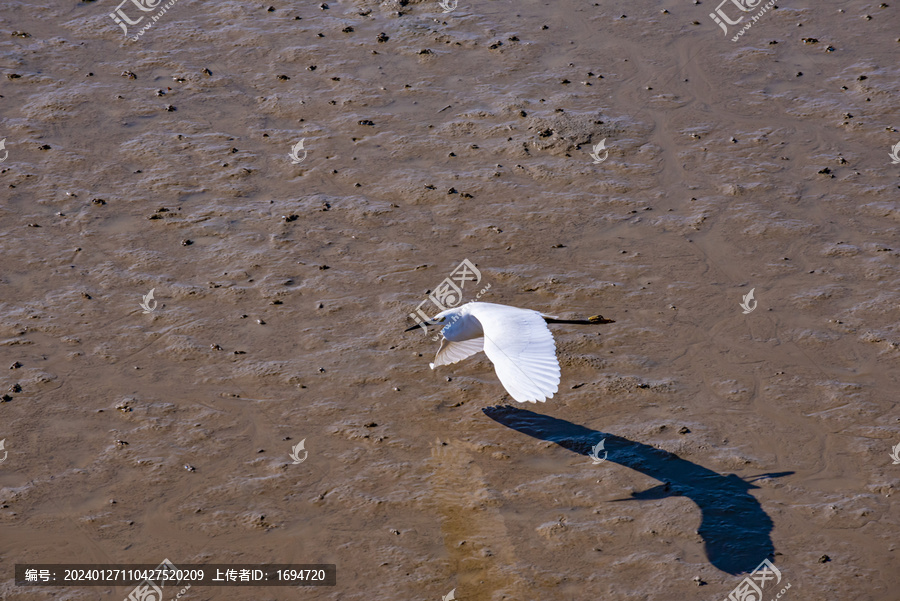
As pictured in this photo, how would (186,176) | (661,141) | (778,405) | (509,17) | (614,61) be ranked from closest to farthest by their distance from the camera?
(778,405), (186,176), (661,141), (614,61), (509,17)

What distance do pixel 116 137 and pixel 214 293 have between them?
2910mm

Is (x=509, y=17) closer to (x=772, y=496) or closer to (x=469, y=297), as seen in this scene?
(x=469, y=297)

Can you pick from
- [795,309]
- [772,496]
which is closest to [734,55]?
[795,309]

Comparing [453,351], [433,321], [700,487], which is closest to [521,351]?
[453,351]

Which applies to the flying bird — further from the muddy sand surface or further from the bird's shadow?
the bird's shadow

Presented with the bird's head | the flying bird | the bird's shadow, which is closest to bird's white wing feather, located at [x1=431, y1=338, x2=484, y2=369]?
the flying bird

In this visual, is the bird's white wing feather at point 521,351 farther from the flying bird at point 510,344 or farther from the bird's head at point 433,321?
the bird's head at point 433,321

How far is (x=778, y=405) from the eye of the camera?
6.54 m

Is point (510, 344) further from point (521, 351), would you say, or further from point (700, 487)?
point (700, 487)

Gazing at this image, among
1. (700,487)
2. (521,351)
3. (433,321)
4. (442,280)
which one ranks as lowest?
(700,487)

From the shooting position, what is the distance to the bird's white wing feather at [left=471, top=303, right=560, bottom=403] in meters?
5.55

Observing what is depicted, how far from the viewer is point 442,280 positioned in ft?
25.3

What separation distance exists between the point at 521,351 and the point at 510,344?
0.11 metres

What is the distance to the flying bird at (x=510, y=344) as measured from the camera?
5598mm
